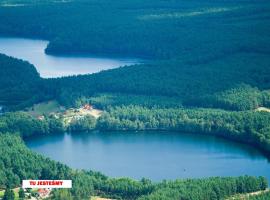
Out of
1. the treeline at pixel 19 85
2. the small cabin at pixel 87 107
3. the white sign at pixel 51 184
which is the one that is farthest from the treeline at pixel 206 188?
the treeline at pixel 19 85

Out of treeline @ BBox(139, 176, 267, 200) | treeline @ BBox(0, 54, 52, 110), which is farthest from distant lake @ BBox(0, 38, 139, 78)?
treeline @ BBox(139, 176, 267, 200)

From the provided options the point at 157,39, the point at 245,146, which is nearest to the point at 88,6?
the point at 157,39

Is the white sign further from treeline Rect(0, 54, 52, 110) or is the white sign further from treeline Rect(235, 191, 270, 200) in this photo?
treeline Rect(0, 54, 52, 110)

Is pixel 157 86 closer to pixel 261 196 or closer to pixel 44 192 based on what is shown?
pixel 44 192

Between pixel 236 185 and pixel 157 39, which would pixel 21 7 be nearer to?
pixel 157 39

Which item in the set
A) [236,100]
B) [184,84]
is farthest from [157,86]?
[236,100]
